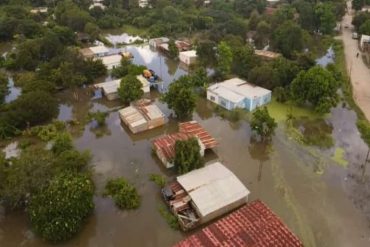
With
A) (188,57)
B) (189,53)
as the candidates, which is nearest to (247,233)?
(188,57)

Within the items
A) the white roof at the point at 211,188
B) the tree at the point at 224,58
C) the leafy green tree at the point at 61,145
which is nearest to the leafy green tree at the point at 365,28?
the tree at the point at 224,58

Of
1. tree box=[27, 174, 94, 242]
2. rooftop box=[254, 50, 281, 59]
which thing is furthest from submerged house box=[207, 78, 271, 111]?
tree box=[27, 174, 94, 242]

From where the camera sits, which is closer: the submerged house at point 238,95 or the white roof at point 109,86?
the submerged house at point 238,95

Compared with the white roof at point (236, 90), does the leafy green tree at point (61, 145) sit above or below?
below

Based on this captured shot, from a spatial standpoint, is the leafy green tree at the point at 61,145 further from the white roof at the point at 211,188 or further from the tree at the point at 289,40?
the tree at the point at 289,40

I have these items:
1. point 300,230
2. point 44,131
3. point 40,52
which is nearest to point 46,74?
point 40,52

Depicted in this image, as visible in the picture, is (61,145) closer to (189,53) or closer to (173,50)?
(173,50)

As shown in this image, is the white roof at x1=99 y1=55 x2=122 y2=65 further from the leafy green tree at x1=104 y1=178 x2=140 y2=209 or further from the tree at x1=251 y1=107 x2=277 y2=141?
the leafy green tree at x1=104 y1=178 x2=140 y2=209
